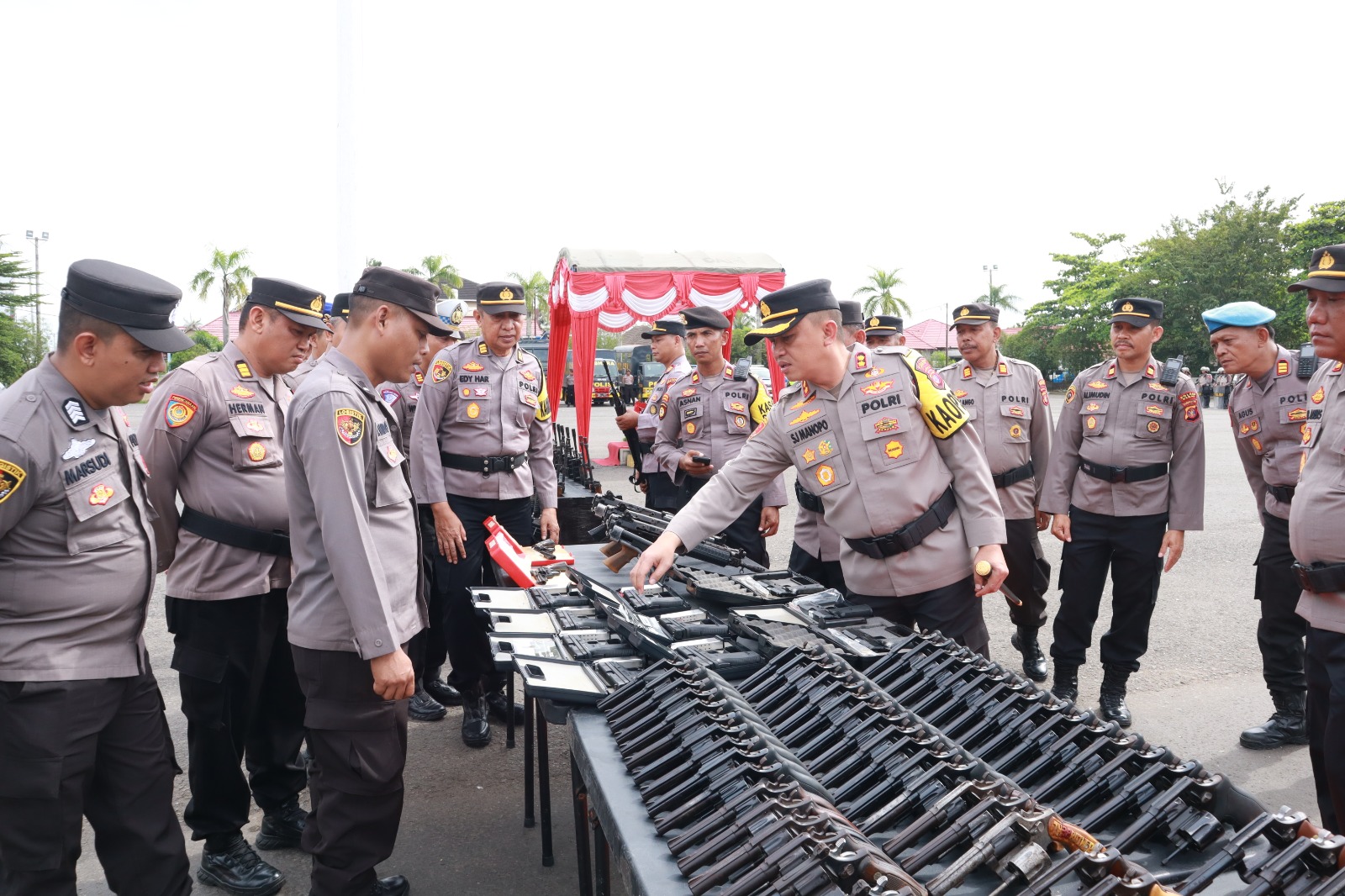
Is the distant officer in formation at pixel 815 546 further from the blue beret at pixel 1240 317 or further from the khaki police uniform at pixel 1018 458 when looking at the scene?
the blue beret at pixel 1240 317

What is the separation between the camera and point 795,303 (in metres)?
3.08

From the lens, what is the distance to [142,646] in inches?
98.2

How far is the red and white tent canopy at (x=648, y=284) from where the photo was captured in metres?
13.2

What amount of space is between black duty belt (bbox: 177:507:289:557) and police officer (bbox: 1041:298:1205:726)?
12.6ft

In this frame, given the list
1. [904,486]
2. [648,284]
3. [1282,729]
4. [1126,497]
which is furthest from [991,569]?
[648,284]

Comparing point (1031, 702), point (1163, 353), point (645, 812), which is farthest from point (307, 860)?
point (1163, 353)

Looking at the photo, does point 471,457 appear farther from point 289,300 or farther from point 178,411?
point 178,411

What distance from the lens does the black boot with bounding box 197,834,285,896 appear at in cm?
310

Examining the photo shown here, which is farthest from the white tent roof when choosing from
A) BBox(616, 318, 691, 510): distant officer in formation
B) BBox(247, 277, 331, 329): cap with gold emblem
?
BBox(247, 277, 331, 329): cap with gold emblem

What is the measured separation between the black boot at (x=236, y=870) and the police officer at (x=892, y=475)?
1663mm

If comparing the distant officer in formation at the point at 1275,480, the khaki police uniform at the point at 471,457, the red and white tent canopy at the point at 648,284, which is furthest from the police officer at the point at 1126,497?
the red and white tent canopy at the point at 648,284

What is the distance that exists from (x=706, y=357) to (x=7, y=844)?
14.5 ft

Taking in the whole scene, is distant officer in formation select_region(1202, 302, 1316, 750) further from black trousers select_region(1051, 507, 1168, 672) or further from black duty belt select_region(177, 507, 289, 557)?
black duty belt select_region(177, 507, 289, 557)

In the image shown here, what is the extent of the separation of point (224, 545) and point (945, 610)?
2539 mm
